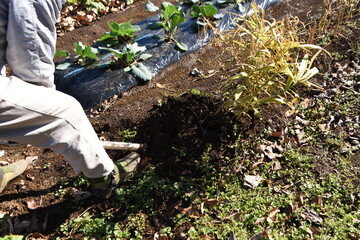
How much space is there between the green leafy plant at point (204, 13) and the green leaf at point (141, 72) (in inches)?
36.6

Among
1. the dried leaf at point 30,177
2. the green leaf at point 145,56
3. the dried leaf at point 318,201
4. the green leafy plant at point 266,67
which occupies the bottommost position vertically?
the dried leaf at point 30,177

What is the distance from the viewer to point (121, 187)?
2.85 metres

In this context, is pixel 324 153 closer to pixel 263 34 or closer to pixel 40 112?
pixel 263 34

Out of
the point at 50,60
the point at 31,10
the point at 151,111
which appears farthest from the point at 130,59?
the point at 31,10

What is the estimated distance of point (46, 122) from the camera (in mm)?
2105

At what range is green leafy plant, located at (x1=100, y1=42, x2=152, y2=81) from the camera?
3.87m

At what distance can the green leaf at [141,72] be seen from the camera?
152 inches

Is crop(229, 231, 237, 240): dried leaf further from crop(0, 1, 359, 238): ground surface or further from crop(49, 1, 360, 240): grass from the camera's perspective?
crop(0, 1, 359, 238): ground surface

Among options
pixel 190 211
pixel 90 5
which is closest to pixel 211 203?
pixel 190 211

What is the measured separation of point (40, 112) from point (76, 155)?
38 centimetres

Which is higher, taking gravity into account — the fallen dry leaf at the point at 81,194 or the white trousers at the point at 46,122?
the white trousers at the point at 46,122

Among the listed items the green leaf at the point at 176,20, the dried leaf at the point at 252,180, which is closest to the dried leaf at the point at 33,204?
the dried leaf at the point at 252,180

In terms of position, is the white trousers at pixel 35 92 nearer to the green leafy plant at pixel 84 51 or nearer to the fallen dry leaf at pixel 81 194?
the fallen dry leaf at pixel 81 194

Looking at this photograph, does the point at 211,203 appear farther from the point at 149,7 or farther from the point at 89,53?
the point at 149,7
